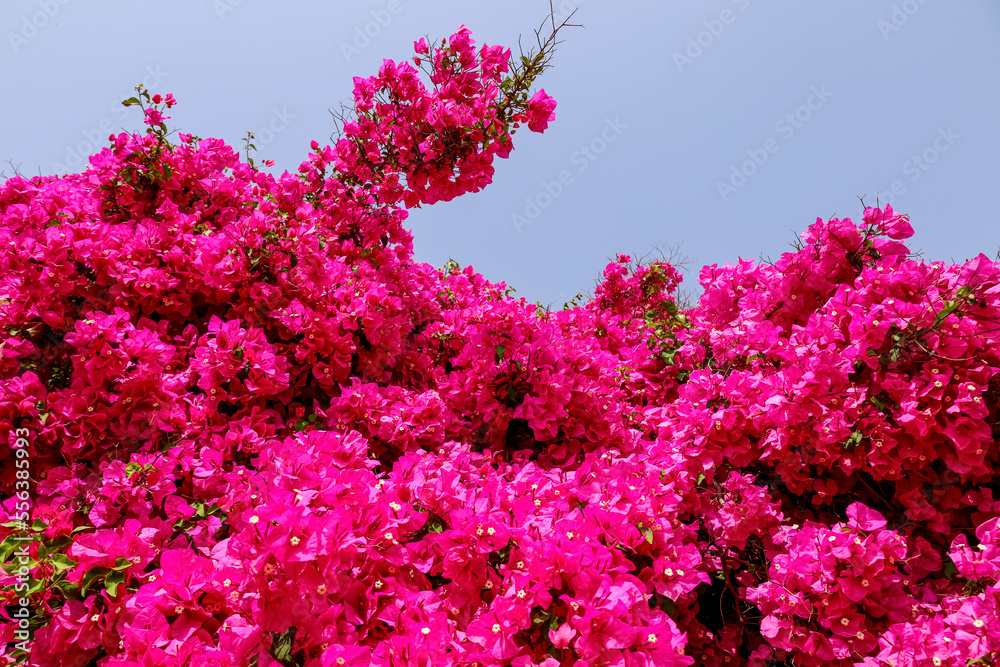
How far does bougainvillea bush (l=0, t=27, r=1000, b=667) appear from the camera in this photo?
2232mm

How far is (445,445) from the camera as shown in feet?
11.6

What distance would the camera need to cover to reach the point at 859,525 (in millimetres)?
2631

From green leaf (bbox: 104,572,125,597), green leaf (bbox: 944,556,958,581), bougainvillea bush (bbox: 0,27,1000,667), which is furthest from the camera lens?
green leaf (bbox: 944,556,958,581)

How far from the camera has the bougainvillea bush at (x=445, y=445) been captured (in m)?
2.23

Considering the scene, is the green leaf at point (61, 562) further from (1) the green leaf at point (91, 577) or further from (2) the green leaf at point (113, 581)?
(2) the green leaf at point (113, 581)

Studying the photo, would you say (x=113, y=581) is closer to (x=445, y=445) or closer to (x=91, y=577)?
(x=91, y=577)

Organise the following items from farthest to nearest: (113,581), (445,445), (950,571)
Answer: (445,445), (950,571), (113,581)

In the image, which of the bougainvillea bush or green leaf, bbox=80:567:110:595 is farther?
green leaf, bbox=80:567:110:595

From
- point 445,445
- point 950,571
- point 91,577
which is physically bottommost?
point 91,577

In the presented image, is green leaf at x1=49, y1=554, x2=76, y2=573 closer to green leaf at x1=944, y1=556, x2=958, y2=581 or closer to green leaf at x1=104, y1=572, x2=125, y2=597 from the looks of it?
green leaf at x1=104, y1=572, x2=125, y2=597

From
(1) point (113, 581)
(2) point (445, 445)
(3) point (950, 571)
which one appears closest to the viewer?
(1) point (113, 581)

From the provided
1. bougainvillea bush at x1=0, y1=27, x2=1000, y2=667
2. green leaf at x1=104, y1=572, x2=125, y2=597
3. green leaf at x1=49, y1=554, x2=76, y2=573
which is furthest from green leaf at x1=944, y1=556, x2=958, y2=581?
green leaf at x1=49, y1=554, x2=76, y2=573

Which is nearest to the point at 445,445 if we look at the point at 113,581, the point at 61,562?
the point at 113,581

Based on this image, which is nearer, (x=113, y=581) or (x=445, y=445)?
(x=113, y=581)
